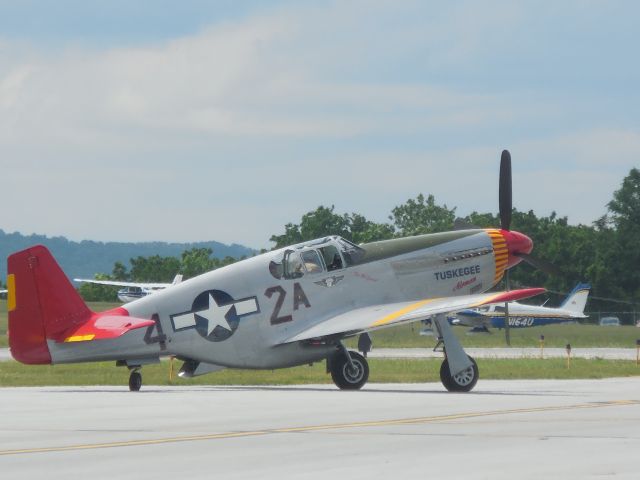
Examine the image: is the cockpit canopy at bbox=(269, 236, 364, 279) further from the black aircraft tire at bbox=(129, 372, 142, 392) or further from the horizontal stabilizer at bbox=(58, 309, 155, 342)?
the black aircraft tire at bbox=(129, 372, 142, 392)

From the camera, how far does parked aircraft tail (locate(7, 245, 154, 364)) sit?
2236cm

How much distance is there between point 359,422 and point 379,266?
896 cm

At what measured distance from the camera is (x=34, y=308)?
73.5 ft

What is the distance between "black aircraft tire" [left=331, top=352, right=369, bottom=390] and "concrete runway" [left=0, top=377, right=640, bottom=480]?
169 centimetres

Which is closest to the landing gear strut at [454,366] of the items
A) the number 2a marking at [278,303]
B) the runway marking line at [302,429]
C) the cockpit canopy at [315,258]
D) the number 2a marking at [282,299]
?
the cockpit canopy at [315,258]

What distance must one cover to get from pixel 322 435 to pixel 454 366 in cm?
917

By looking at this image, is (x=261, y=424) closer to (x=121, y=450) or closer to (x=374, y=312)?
(x=121, y=450)

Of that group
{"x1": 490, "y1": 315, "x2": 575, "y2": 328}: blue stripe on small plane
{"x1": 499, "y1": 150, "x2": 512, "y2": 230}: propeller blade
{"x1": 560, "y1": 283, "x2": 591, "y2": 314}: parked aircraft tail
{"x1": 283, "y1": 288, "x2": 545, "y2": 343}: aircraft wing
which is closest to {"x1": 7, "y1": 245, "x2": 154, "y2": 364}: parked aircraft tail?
{"x1": 283, "y1": 288, "x2": 545, "y2": 343}: aircraft wing

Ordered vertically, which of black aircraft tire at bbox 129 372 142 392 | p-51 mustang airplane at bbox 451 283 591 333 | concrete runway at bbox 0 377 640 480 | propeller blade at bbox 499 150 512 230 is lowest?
concrete runway at bbox 0 377 640 480

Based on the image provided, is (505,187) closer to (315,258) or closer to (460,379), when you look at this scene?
(315,258)

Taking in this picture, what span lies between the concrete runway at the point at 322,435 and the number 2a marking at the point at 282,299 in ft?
6.57

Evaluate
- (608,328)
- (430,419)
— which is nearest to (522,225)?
(608,328)

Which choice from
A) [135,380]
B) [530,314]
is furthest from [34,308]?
[530,314]

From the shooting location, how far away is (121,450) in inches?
506
